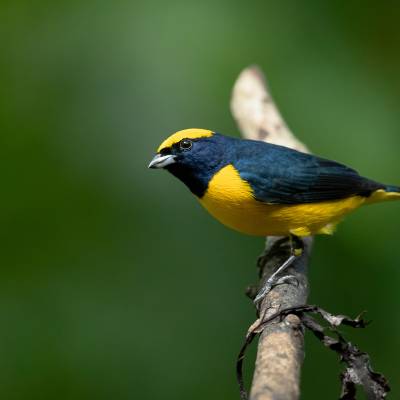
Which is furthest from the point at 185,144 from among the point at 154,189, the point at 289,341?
the point at 289,341

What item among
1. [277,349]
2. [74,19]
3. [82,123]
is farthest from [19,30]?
[277,349]

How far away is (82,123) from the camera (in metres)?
4.57

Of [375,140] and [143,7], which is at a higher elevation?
[143,7]

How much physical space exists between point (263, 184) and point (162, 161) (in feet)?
1.81

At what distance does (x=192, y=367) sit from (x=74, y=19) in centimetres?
240

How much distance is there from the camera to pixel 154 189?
4410 mm

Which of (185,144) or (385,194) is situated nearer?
(185,144)

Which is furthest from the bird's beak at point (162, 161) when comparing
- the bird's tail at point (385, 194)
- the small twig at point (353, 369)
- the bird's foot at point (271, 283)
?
the small twig at point (353, 369)

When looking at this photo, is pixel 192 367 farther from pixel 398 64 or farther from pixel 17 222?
pixel 398 64

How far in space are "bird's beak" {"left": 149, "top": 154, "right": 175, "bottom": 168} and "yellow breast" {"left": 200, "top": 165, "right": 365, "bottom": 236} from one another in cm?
25

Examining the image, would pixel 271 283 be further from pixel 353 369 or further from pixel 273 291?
pixel 353 369

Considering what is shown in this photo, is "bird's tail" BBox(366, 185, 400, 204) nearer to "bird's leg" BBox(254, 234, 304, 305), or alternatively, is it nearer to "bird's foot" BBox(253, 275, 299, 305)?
"bird's leg" BBox(254, 234, 304, 305)

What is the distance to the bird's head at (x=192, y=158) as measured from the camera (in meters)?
3.72

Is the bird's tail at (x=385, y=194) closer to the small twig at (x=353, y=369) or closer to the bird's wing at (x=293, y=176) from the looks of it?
the bird's wing at (x=293, y=176)
